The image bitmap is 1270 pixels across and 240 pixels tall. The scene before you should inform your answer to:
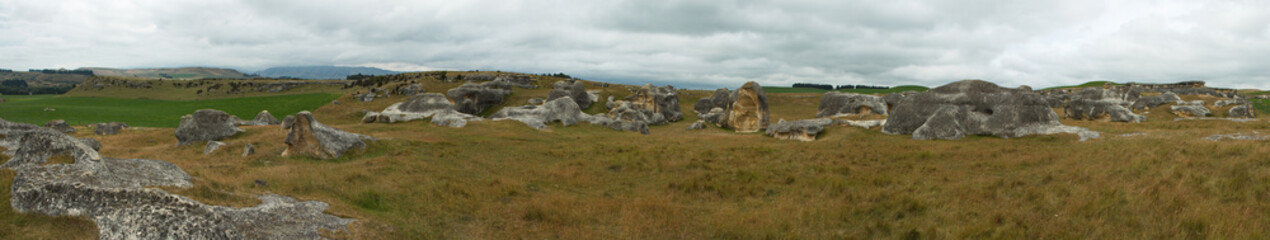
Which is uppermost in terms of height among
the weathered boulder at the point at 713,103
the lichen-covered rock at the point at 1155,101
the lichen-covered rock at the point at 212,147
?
the lichen-covered rock at the point at 1155,101

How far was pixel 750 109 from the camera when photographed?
40312mm

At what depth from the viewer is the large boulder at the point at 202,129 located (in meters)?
21.7

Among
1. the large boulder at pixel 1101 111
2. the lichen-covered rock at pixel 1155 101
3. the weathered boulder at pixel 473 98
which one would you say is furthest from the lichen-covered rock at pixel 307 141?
the lichen-covered rock at pixel 1155 101

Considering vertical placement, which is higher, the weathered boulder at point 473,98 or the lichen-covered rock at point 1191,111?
the lichen-covered rock at point 1191,111

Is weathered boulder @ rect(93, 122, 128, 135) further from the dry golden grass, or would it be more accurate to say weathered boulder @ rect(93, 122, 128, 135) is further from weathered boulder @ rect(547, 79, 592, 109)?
weathered boulder @ rect(547, 79, 592, 109)

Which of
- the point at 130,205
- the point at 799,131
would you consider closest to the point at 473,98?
the point at 799,131

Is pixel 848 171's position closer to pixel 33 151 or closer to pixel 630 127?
pixel 33 151

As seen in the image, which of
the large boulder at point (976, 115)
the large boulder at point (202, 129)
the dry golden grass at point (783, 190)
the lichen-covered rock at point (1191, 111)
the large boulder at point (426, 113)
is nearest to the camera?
the dry golden grass at point (783, 190)

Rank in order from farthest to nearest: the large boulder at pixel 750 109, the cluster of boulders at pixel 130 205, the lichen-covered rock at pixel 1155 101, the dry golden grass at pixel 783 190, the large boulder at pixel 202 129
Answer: the lichen-covered rock at pixel 1155 101 → the large boulder at pixel 750 109 → the large boulder at pixel 202 129 → the dry golden grass at pixel 783 190 → the cluster of boulders at pixel 130 205

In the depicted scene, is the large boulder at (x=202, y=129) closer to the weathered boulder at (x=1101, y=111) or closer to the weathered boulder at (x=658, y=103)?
the weathered boulder at (x=658, y=103)

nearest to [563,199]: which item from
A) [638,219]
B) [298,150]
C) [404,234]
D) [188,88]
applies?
[638,219]

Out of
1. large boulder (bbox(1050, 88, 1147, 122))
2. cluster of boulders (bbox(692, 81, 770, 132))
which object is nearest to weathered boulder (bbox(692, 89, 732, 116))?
cluster of boulders (bbox(692, 81, 770, 132))

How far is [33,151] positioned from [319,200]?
449 cm

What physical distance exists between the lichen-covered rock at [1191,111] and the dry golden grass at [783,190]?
39.0 m
